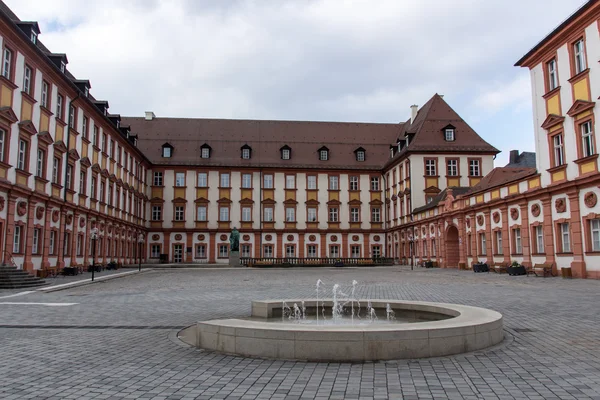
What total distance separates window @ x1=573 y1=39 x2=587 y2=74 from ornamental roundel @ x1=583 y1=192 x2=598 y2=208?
631cm

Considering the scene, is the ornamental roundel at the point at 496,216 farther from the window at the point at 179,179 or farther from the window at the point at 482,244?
the window at the point at 179,179

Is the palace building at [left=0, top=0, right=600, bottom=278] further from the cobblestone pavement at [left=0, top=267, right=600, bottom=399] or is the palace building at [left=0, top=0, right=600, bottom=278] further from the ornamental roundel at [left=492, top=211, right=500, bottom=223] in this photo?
the cobblestone pavement at [left=0, top=267, right=600, bottom=399]

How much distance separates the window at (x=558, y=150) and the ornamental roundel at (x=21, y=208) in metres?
28.2

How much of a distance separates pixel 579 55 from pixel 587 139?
438cm

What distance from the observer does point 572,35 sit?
25844mm

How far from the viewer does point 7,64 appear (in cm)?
2491

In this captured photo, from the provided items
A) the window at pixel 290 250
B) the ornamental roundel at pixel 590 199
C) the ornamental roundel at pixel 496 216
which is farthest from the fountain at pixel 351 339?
the window at pixel 290 250

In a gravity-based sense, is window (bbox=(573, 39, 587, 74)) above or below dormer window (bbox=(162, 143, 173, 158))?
below

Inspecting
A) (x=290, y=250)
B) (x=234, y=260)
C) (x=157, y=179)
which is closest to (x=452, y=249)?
(x=234, y=260)

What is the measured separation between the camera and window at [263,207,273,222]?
193ft

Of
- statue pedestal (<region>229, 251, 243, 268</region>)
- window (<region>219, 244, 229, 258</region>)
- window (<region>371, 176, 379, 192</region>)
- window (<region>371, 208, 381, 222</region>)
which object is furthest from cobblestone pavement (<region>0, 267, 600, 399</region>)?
window (<region>371, 176, 379, 192</region>)

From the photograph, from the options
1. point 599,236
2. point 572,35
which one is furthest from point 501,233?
point 572,35

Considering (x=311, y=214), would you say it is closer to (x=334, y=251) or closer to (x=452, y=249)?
(x=334, y=251)

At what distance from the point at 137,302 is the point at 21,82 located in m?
16.6
